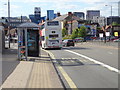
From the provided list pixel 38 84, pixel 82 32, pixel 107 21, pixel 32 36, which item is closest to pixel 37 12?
pixel 32 36

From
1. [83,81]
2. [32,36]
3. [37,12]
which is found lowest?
[83,81]

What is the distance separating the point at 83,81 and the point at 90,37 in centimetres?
10923

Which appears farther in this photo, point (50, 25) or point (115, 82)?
point (50, 25)

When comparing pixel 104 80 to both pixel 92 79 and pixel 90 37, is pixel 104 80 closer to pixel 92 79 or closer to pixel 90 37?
pixel 92 79

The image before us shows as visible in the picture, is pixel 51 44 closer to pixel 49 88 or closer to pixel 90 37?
pixel 49 88

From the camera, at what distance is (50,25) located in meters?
42.0

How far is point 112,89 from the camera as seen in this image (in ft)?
31.7

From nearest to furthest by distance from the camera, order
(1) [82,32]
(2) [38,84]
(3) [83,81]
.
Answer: (2) [38,84] < (3) [83,81] < (1) [82,32]

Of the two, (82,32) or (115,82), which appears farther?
(82,32)

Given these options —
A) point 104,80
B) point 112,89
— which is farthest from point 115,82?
point 112,89

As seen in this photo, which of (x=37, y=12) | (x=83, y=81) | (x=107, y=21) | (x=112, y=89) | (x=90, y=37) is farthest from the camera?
(x=107, y=21)

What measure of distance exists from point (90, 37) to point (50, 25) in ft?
260

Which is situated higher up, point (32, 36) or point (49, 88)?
point (32, 36)

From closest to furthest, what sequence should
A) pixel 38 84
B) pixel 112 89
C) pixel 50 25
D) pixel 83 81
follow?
pixel 112 89 → pixel 38 84 → pixel 83 81 → pixel 50 25
